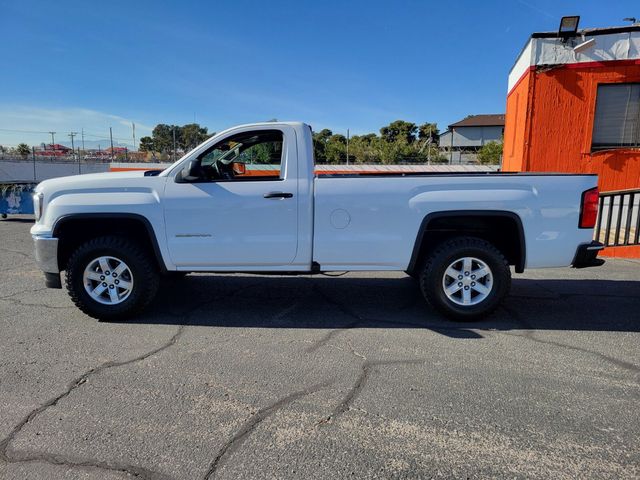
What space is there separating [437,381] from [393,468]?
3.67 ft

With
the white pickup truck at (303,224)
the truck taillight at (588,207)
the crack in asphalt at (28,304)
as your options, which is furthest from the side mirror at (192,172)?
the truck taillight at (588,207)

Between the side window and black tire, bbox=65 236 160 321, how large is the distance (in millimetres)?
1119

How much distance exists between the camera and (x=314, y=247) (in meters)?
4.64

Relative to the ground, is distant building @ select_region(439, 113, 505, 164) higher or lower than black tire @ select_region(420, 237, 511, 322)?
higher

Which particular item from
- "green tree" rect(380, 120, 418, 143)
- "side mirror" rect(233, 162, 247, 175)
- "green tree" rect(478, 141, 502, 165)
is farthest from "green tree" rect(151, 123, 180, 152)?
"side mirror" rect(233, 162, 247, 175)

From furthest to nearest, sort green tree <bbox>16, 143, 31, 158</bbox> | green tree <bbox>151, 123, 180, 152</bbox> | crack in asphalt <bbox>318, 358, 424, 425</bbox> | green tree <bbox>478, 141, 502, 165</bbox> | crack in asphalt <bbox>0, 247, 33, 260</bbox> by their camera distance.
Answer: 1. green tree <bbox>151, 123, 180, 152</bbox>
2. green tree <bbox>16, 143, 31, 158</bbox>
3. green tree <bbox>478, 141, 502, 165</bbox>
4. crack in asphalt <bbox>0, 247, 33, 260</bbox>
5. crack in asphalt <bbox>318, 358, 424, 425</bbox>

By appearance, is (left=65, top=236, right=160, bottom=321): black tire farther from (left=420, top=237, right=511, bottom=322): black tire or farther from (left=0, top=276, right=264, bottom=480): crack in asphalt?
(left=420, top=237, right=511, bottom=322): black tire

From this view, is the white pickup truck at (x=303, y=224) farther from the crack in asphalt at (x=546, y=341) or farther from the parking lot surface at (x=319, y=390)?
the parking lot surface at (x=319, y=390)

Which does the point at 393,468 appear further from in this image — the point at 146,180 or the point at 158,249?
the point at 146,180

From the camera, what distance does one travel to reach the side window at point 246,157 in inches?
187

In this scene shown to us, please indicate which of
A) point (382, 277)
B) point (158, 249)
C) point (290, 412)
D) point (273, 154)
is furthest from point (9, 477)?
point (382, 277)

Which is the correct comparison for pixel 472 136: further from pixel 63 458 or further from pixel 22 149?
pixel 63 458

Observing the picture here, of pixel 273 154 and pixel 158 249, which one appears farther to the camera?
pixel 273 154

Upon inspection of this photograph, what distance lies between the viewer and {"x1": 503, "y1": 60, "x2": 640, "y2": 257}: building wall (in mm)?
9719
